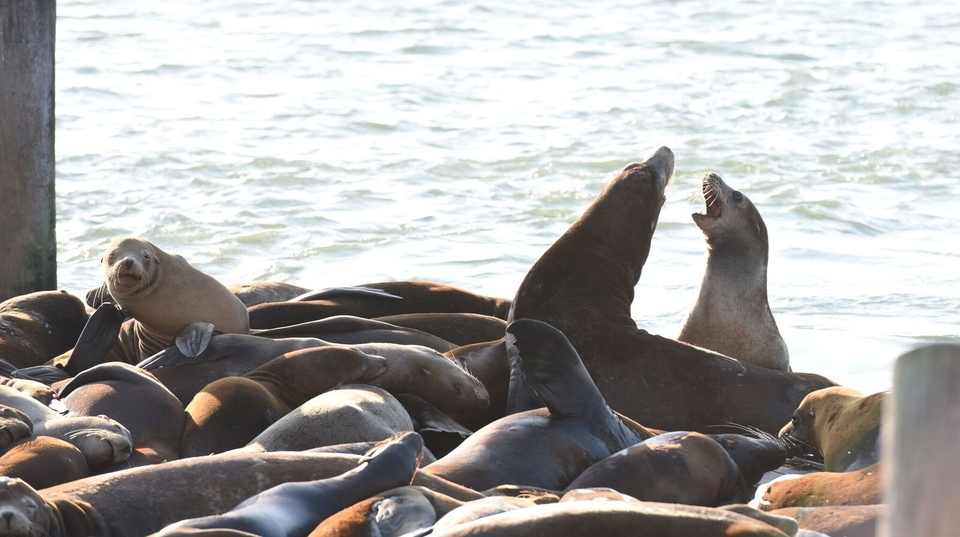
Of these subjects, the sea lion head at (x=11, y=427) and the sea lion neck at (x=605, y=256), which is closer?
the sea lion head at (x=11, y=427)

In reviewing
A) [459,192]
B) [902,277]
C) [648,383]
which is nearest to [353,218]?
[459,192]

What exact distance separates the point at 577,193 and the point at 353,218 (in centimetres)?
259

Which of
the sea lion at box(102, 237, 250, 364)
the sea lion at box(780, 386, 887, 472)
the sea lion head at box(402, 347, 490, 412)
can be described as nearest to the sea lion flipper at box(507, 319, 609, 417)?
the sea lion head at box(402, 347, 490, 412)

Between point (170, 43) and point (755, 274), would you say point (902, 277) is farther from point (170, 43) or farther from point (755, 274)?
point (170, 43)

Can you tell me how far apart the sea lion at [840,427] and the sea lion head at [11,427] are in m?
2.80

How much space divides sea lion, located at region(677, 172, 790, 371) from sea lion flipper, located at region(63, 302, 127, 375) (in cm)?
291

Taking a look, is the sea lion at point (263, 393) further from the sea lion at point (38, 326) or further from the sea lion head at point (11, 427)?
the sea lion at point (38, 326)

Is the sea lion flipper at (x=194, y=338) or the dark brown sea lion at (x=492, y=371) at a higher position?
the sea lion flipper at (x=194, y=338)

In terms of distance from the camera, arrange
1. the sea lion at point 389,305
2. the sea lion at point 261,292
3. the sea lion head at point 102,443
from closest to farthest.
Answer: the sea lion head at point 102,443
the sea lion at point 389,305
the sea lion at point 261,292

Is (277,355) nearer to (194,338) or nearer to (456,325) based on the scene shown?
(194,338)

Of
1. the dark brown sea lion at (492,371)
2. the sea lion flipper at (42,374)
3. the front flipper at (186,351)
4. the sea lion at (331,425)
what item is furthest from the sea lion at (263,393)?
the sea lion flipper at (42,374)

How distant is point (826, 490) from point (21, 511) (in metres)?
2.38

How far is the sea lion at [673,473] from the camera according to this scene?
13.4 ft

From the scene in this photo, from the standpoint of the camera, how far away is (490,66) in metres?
20.1
